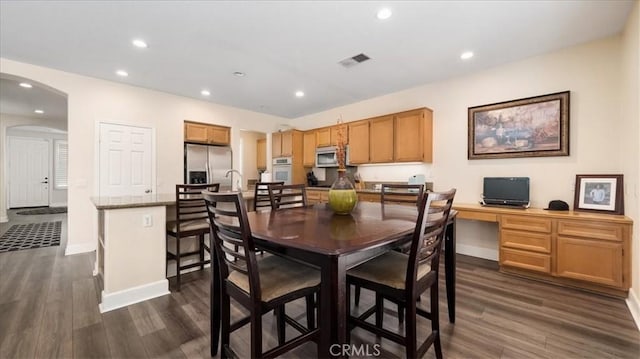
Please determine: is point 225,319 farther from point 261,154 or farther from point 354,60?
point 261,154

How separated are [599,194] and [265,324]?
3669 mm

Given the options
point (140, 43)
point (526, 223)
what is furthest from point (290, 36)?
point (526, 223)

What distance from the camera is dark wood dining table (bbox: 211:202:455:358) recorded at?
43.7 inches

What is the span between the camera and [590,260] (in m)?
2.59

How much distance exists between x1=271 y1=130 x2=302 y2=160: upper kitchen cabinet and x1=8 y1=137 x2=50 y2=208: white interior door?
826cm

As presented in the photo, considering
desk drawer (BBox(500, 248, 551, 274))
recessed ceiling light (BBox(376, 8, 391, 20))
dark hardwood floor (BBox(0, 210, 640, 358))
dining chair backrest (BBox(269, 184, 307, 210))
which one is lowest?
dark hardwood floor (BBox(0, 210, 640, 358))

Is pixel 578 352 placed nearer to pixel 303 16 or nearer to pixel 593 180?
pixel 593 180

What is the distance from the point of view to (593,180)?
9.52 feet

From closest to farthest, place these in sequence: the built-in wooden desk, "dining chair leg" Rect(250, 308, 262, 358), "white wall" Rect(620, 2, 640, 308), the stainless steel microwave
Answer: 1. "dining chair leg" Rect(250, 308, 262, 358)
2. "white wall" Rect(620, 2, 640, 308)
3. the built-in wooden desk
4. the stainless steel microwave

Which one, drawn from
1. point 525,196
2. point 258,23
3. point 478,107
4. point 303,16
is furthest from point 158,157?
point 525,196

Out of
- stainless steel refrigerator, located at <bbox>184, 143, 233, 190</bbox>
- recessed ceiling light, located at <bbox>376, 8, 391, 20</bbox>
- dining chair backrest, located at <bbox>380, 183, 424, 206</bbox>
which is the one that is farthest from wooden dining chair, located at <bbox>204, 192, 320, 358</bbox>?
stainless steel refrigerator, located at <bbox>184, 143, 233, 190</bbox>

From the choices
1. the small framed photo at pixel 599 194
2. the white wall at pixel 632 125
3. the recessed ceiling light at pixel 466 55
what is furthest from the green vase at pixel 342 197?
the small framed photo at pixel 599 194

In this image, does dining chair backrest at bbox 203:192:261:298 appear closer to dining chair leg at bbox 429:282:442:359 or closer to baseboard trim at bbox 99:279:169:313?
dining chair leg at bbox 429:282:442:359

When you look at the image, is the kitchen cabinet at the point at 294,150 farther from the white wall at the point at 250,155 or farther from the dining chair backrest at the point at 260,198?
the dining chair backrest at the point at 260,198
